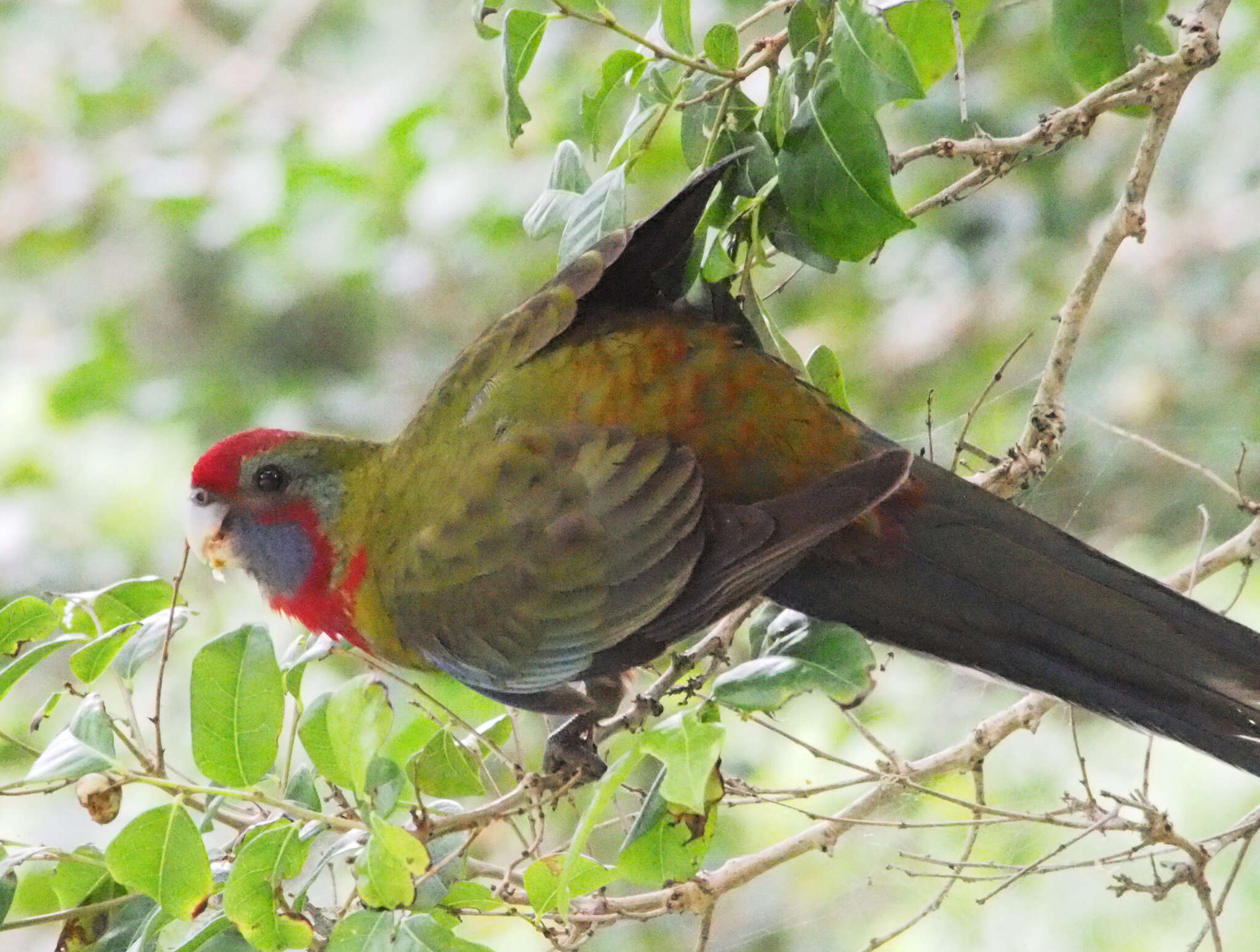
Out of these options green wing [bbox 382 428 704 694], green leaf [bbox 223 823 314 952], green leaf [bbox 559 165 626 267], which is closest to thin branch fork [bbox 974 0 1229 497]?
green wing [bbox 382 428 704 694]

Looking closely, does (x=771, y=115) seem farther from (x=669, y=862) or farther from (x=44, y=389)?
(x=44, y=389)

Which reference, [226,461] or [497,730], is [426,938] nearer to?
[497,730]

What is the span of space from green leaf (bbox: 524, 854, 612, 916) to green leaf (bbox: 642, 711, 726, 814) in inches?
4.0

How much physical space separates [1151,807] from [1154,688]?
0.44ft

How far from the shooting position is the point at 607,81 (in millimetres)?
1508

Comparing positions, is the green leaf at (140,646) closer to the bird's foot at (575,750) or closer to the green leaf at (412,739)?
the green leaf at (412,739)

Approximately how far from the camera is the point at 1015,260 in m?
3.11

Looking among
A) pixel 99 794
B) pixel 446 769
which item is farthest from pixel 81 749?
pixel 446 769

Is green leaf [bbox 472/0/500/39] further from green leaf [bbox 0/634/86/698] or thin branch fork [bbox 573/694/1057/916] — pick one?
thin branch fork [bbox 573/694/1057/916]

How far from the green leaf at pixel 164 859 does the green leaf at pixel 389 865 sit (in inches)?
6.8

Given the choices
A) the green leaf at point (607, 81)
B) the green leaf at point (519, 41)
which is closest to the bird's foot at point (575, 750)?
the green leaf at point (607, 81)

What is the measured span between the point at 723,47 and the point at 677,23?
0.19 feet

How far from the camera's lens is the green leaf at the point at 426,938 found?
4.04 ft

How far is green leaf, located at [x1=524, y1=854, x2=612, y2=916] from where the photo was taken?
4.05 ft
